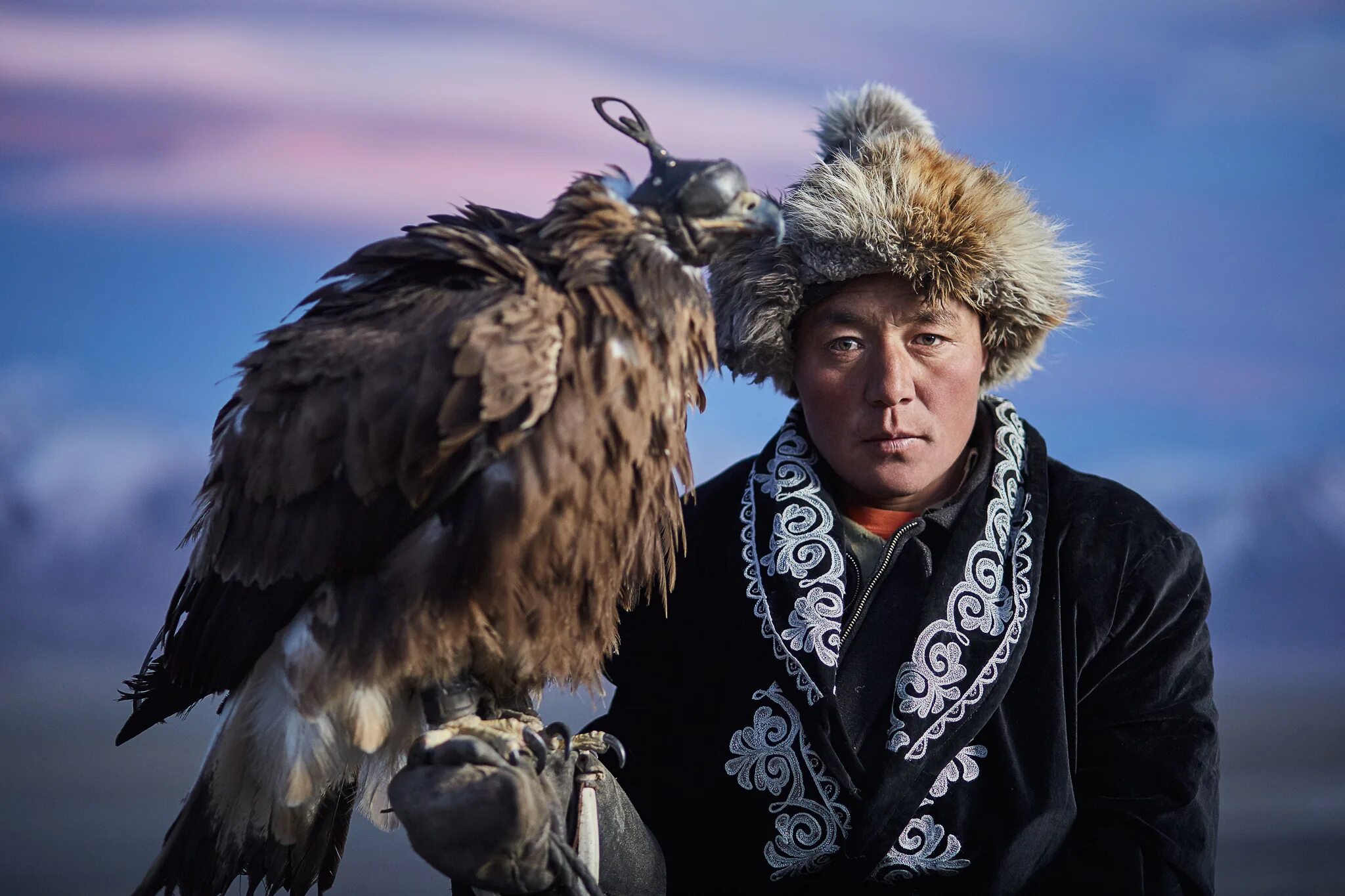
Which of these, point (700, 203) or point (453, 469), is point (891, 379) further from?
point (453, 469)

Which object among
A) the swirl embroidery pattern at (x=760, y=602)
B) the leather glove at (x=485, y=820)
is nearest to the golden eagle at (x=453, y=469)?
the leather glove at (x=485, y=820)

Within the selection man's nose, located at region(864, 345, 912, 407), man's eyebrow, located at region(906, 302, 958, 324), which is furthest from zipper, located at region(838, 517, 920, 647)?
man's eyebrow, located at region(906, 302, 958, 324)

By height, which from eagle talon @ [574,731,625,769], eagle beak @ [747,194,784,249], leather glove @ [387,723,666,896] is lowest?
leather glove @ [387,723,666,896]

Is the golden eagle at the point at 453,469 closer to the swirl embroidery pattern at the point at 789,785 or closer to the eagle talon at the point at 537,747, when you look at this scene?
the eagle talon at the point at 537,747

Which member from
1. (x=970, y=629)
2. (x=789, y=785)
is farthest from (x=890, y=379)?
(x=789, y=785)

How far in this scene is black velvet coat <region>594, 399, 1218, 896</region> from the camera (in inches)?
93.0

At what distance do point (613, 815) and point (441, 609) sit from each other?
66cm

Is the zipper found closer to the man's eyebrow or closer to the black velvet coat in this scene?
the black velvet coat

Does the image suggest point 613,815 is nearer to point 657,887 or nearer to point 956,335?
point 657,887

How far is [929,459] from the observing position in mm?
2527

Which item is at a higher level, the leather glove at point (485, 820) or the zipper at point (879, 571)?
the zipper at point (879, 571)

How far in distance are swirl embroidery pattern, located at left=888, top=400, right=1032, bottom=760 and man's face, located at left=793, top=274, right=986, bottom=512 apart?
0.61ft

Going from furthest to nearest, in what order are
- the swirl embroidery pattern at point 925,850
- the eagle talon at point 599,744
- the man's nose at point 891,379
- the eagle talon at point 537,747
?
1. the man's nose at point 891,379
2. the swirl embroidery pattern at point 925,850
3. the eagle talon at point 599,744
4. the eagle talon at point 537,747

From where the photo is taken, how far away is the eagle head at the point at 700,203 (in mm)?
1870
